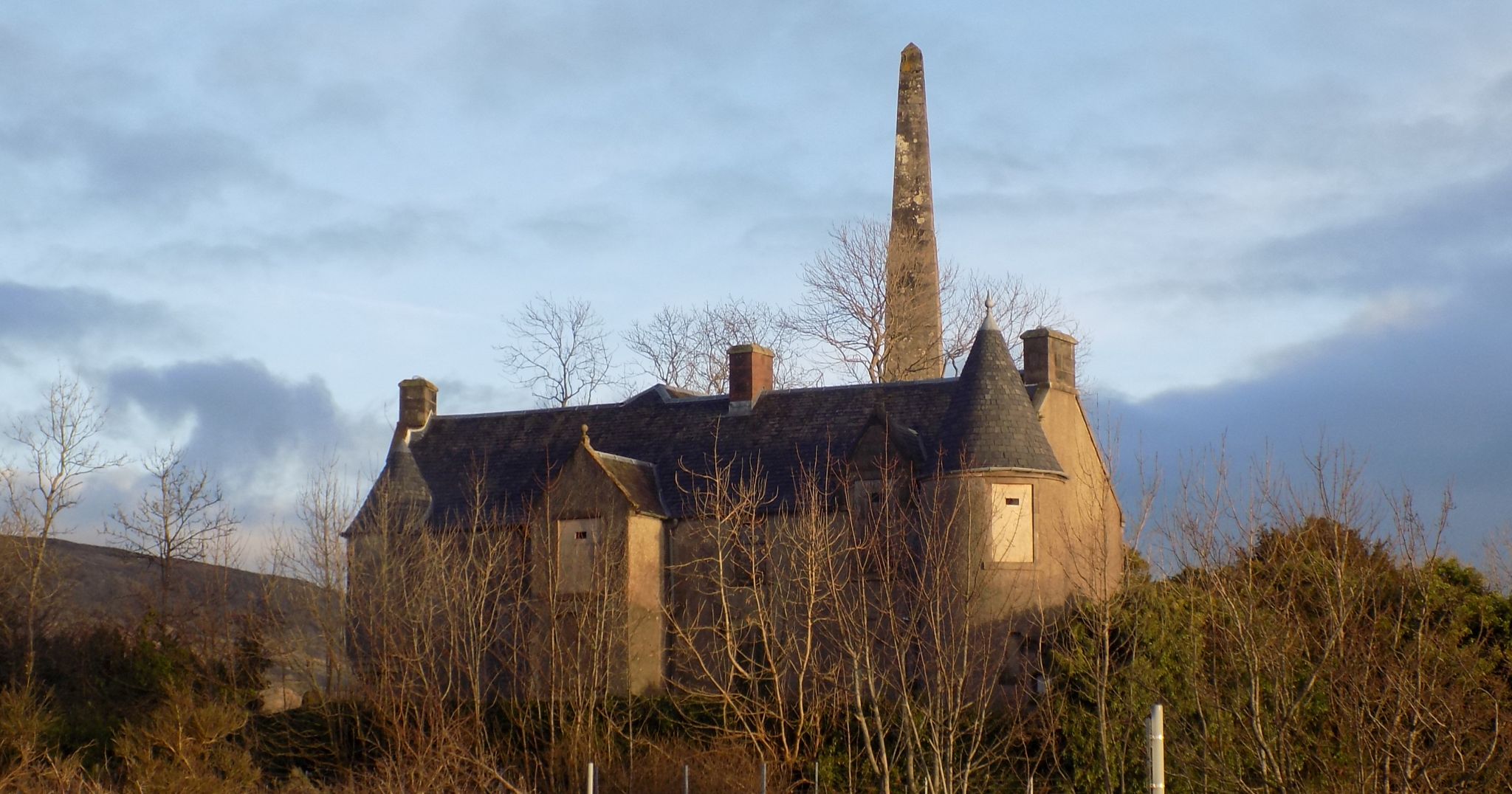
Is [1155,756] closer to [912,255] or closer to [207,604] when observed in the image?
[207,604]

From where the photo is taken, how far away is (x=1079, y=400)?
1388 inches

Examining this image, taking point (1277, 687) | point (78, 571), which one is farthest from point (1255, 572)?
point (78, 571)

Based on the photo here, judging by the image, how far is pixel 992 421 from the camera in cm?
3130

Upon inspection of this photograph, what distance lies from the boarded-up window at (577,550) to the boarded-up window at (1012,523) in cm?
816

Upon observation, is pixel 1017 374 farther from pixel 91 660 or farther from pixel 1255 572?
pixel 91 660

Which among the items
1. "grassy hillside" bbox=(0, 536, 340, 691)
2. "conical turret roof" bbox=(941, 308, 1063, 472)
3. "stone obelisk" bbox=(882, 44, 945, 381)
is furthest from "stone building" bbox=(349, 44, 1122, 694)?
"stone obelisk" bbox=(882, 44, 945, 381)

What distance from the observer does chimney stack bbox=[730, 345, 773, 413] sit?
3600cm

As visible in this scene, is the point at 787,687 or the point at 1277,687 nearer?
the point at 1277,687

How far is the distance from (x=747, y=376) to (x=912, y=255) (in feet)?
56.5

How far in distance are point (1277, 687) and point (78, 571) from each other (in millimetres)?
55778

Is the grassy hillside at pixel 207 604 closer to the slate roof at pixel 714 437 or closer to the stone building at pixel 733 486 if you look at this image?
the stone building at pixel 733 486

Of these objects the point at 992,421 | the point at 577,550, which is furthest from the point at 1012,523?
the point at 577,550

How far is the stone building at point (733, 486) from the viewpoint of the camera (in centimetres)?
3058

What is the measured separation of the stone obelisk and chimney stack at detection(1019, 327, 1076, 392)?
1444cm
